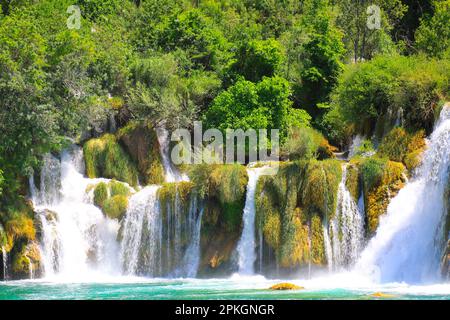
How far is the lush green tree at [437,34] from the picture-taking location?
4559 centimetres

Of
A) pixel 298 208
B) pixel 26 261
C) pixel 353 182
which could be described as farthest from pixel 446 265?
pixel 26 261

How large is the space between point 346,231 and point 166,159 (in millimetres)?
10556

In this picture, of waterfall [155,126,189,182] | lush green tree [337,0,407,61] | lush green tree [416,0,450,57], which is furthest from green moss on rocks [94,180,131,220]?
lush green tree [416,0,450,57]

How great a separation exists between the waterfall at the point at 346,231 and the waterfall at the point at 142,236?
273 inches

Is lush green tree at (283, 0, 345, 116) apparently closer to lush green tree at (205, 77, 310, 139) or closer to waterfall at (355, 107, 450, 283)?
lush green tree at (205, 77, 310, 139)

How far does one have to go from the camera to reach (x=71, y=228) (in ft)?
124

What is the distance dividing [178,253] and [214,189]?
2.84 m

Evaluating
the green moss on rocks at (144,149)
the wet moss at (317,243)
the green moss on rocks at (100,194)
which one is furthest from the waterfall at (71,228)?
the wet moss at (317,243)

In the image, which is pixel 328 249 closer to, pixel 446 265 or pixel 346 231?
pixel 346 231

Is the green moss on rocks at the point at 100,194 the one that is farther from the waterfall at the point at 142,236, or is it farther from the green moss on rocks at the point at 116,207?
the waterfall at the point at 142,236

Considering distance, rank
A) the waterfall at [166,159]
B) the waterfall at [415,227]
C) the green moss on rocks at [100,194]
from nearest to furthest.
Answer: the waterfall at [415,227] → the green moss on rocks at [100,194] → the waterfall at [166,159]

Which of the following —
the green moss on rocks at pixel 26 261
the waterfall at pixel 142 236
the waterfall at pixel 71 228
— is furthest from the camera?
the waterfall at pixel 71 228
